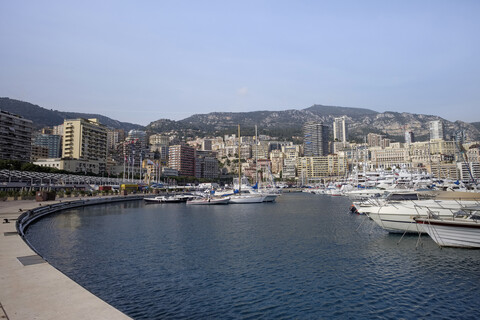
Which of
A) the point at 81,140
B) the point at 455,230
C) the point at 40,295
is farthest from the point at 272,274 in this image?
the point at 81,140

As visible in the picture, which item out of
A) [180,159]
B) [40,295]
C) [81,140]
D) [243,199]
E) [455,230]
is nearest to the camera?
[40,295]

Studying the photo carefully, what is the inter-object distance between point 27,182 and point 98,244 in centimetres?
7053

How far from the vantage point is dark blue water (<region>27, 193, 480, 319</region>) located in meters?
10.4

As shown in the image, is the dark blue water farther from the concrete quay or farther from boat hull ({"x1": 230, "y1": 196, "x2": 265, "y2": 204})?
boat hull ({"x1": 230, "y1": 196, "x2": 265, "y2": 204})

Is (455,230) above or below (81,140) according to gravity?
below

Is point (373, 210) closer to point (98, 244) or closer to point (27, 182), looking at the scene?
point (98, 244)

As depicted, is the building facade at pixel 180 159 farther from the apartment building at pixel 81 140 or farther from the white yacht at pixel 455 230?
the white yacht at pixel 455 230

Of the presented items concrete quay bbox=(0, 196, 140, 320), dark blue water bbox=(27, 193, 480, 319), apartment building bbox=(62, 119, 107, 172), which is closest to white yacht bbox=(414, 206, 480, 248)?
dark blue water bbox=(27, 193, 480, 319)

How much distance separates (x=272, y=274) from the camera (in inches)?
550

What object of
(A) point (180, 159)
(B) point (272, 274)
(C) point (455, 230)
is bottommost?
(B) point (272, 274)

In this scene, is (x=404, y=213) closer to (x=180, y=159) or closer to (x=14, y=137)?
(x=14, y=137)

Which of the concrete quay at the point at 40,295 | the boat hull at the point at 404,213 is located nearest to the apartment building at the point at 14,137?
the concrete quay at the point at 40,295

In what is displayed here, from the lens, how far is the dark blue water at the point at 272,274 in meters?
10.4

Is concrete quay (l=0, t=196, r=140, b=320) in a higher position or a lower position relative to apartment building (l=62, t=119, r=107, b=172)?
lower
